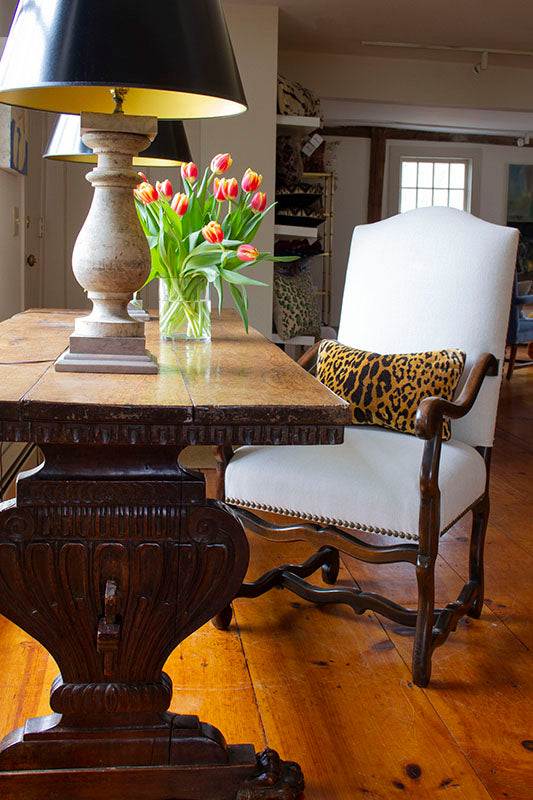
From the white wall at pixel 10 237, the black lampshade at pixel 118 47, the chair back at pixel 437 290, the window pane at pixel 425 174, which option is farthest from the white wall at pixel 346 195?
the black lampshade at pixel 118 47

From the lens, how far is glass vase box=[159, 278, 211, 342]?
178 centimetres

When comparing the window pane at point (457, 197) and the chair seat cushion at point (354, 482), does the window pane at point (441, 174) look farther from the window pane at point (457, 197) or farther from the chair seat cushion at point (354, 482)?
the chair seat cushion at point (354, 482)

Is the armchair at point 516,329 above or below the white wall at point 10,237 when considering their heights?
below

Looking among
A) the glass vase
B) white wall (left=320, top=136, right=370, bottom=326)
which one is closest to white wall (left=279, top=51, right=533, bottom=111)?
white wall (left=320, top=136, right=370, bottom=326)

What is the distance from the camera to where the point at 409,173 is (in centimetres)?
960

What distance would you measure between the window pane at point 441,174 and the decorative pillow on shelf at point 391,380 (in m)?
8.17

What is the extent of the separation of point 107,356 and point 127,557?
1.04 ft

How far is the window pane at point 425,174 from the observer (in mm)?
9641

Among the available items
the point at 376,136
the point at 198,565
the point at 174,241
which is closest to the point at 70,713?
the point at 198,565

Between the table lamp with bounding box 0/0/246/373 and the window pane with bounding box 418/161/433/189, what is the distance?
345 inches

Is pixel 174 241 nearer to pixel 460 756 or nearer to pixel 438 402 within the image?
pixel 438 402

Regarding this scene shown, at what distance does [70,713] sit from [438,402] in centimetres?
96

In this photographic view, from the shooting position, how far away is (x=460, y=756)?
60.2 inches

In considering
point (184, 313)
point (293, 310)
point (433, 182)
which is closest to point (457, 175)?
point (433, 182)
